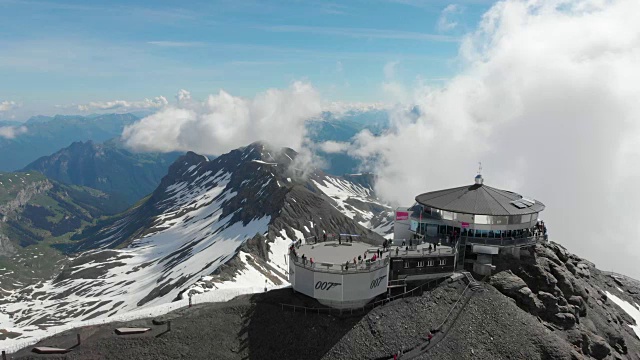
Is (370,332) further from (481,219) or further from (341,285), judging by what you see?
(481,219)

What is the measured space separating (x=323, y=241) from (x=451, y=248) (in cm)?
2067

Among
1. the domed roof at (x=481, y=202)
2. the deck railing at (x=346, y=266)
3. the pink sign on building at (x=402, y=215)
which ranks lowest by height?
the deck railing at (x=346, y=266)

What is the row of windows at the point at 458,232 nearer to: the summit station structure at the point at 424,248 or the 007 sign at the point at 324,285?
the summit station structure at the point at 424,248

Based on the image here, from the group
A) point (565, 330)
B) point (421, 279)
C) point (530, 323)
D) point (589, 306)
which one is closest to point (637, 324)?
point (589, 306)

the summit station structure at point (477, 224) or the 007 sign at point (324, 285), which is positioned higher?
the summit station structure at point (477, 224)

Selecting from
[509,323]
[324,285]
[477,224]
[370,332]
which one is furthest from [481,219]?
[324,285]

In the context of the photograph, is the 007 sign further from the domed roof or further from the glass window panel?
the glass window panel

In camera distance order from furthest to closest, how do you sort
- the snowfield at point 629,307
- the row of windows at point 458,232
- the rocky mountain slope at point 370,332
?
the snowfield at point 629,307, the row of windows at point 458,232, the rocky mountain slope at point 370,332

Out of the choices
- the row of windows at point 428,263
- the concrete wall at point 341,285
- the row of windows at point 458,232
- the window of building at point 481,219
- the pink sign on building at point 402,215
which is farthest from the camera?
the pink sign on building at point 402,215

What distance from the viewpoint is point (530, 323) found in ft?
179

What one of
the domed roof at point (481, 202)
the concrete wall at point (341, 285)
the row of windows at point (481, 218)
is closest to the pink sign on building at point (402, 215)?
the row of windows at point (481, 218)

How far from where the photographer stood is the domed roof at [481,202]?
68.8 meters

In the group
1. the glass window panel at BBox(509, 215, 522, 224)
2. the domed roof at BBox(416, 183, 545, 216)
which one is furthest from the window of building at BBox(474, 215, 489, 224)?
the glass window panel at BBox(509, 215, 522, 224)

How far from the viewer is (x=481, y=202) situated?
70938mm
